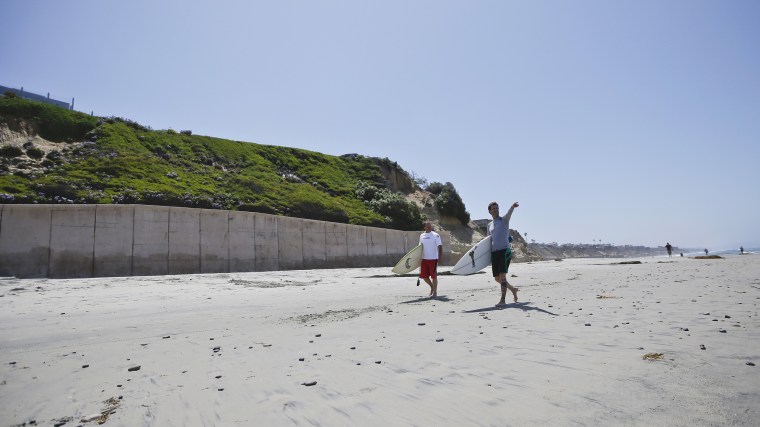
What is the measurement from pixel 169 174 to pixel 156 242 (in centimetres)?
717

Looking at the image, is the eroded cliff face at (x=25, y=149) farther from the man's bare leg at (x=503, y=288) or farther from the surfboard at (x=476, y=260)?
the man's bare leg at (x=503, y=288)

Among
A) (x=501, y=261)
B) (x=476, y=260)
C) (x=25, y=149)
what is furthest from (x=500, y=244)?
(x=25, y=149)

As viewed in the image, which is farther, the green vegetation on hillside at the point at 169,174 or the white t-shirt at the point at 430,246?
the green vegetation on hillside at the point at 169,174

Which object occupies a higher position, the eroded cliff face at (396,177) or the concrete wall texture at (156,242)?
the eroded cliff face at (396,177)

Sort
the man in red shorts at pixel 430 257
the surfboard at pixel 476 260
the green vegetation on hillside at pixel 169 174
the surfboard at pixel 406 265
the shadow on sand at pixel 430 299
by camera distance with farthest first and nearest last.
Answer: the green vegetation on hillside at pixel 169 174 < the surfboard at pixel 406 265 < the surfboard at pixel 476 260 < the man in red shorts at pixel 430 257 < the shadow on sand at pixel 430 299

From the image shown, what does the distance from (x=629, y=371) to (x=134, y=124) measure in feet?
101

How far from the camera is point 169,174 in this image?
21.9 meters

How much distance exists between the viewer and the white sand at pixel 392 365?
8.11 ft

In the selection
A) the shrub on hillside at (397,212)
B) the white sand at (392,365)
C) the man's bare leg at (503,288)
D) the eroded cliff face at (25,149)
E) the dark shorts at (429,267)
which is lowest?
the white sand at (392,365)

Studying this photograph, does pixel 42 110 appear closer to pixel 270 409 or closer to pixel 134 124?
pixel 134 124

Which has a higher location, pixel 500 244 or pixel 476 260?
pixel 500 244

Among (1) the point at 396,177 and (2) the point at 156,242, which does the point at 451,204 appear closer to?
(1) the point at 396,177

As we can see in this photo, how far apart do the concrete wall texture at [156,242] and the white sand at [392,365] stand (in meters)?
9.01

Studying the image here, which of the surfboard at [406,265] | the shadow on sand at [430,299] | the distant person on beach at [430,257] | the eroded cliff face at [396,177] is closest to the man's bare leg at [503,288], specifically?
the shadow on sand at [430,299]
